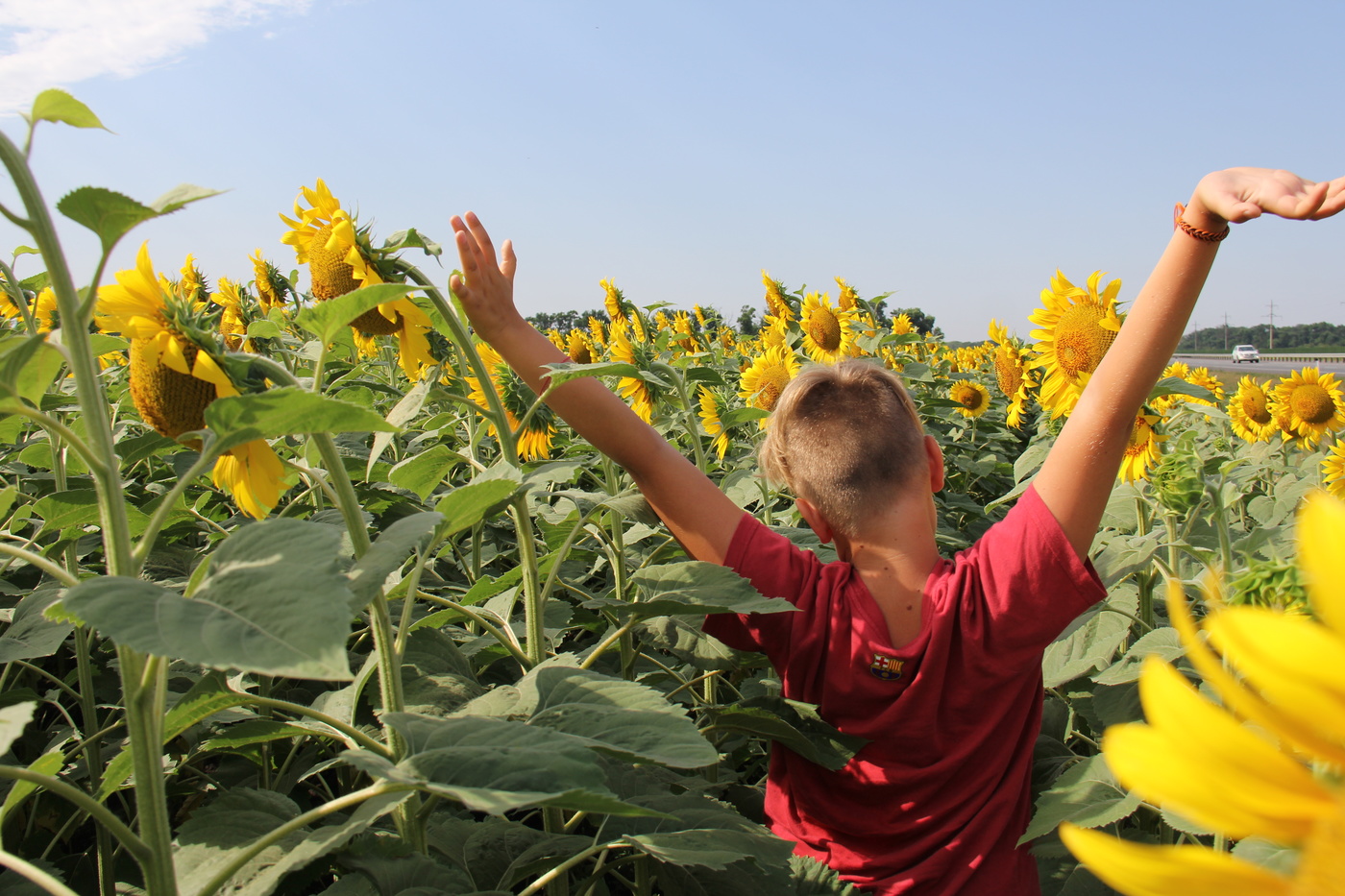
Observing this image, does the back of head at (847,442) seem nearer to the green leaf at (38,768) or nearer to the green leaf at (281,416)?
the green leaf at (281,416)

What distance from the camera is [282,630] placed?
0.72m

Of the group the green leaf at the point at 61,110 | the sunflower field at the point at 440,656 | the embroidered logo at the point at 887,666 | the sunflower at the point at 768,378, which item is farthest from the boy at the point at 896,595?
the sunflower at the point at 768,378

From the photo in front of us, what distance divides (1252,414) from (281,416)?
211 inches

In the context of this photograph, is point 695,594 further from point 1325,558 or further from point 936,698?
point 1325,558

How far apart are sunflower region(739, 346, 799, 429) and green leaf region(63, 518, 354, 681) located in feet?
11.4

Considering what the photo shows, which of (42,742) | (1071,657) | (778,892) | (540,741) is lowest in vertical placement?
(42,742)

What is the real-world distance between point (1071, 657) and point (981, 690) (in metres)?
0.37

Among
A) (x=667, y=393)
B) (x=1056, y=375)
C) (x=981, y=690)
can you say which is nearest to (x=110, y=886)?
(x=981, y=690)

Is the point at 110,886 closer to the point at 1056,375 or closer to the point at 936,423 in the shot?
the point at 1056,375

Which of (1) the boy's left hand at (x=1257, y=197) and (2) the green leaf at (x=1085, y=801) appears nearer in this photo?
A: (1) the boy's left hand at (x=1257, y=197)

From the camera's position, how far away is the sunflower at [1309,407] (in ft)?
15.0

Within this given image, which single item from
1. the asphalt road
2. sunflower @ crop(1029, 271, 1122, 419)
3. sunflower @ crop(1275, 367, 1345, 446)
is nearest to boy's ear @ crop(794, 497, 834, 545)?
sunflower @ crop(1029, 271, 1122, 419)

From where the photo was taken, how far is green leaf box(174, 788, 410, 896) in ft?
3.14

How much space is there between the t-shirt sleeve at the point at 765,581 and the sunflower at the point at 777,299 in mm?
4416
